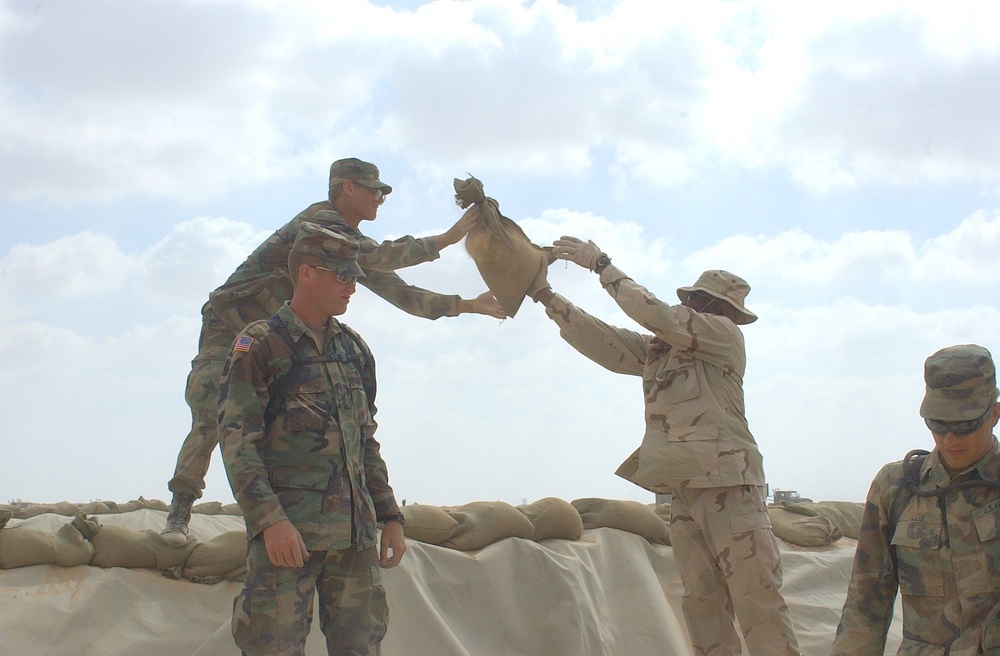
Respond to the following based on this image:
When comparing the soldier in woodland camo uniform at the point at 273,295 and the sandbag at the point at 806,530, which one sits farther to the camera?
the sandbag at the point at 806,530

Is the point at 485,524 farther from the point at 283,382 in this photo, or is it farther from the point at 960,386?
the point at 960,386

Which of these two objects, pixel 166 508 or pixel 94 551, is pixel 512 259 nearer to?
pixel 94 551

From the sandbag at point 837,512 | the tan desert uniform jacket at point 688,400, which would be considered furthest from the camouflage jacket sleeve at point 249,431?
the sandbag at point 837,512

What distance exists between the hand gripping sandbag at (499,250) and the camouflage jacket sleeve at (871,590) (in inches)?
81.5

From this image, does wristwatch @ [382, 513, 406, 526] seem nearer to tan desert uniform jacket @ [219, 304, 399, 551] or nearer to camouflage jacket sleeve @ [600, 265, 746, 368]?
tan desert uniform jacket @ [219, 304, 399, 551]

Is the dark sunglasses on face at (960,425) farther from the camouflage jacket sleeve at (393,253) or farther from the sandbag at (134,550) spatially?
the sandbag at (134,550)

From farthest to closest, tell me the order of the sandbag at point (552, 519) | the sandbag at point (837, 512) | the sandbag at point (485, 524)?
the sandbag at point (837, 512), the sandbag at point (552, 519), the sandbag at point (485, 524)

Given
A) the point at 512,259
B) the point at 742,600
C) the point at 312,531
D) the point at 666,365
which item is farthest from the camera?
the point at 512,259

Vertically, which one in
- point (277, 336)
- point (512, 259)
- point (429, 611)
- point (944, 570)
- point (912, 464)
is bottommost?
point (429, 611)

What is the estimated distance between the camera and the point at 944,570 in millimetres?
2385

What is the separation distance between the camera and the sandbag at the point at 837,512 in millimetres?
6895

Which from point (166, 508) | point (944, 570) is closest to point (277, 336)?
point (944, 570)

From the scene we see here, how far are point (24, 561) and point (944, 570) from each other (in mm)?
3452

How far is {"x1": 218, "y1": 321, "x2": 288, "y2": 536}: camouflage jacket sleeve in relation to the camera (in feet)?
8.77
